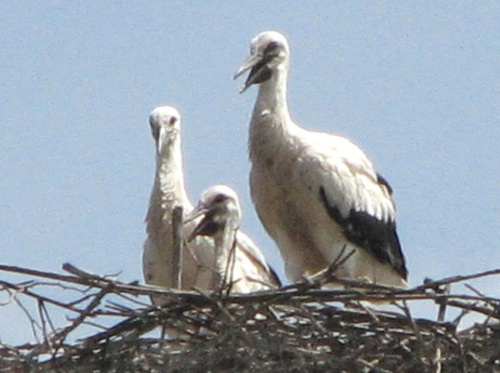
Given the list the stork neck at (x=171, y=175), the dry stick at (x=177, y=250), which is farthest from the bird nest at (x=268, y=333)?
the stork neck at (x=171, y=175)

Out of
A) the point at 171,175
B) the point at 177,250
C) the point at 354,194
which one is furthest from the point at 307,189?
the point at 177,250

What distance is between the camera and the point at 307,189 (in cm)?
1105

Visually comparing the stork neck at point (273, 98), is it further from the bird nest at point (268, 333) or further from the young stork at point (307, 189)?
the bird nest at point (268, 333)

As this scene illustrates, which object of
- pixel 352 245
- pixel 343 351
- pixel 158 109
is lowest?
pixel 343 351

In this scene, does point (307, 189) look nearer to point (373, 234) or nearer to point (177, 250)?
point (373, 234)

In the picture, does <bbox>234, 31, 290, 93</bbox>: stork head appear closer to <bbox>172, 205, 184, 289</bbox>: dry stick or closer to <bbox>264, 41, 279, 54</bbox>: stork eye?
<bbox>264, 41, 279, 54</bbox>: stork eye

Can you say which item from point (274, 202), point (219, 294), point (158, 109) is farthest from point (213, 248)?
point (219, 294)

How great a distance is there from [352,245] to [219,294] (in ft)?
9.65

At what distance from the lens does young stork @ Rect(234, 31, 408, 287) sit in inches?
436

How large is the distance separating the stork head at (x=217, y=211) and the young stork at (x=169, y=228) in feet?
0.51

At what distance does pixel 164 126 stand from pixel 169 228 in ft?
2.37

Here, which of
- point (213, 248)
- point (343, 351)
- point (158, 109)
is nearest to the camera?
point (343, 351)

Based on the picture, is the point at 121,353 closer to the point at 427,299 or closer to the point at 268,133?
the point at 427,299

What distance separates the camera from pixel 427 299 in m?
8.23
